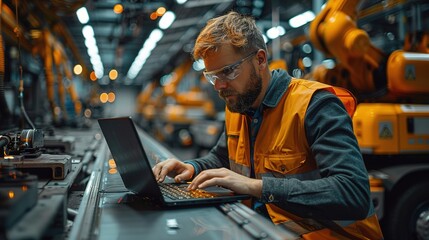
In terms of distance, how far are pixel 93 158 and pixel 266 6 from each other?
10.4 feet

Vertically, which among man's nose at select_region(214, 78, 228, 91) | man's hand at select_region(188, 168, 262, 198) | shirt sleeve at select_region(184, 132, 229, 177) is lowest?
shirt sleeve at select_region(184, 132, 229, 177)

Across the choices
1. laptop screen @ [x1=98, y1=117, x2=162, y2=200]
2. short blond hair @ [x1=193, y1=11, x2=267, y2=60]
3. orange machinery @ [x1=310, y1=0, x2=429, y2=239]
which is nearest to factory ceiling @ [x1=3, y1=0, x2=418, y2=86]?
short blond hair @ [x1=193, y1=11, x2=267, y2=60]

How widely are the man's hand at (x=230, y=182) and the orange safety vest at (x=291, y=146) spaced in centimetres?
23

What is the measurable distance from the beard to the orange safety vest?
0.09 m

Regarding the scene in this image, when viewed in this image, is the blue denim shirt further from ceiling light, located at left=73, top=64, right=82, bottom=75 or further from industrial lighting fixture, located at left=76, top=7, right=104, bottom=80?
ceiling light, located at left=73, top=64, right=82, bottom=75

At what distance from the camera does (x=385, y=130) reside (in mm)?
3330

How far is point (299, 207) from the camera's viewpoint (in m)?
1.61

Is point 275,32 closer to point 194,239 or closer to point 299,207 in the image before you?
point 299,207

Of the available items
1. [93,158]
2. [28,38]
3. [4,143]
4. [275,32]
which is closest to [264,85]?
[4,143]

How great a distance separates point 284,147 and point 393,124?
1.93 metres

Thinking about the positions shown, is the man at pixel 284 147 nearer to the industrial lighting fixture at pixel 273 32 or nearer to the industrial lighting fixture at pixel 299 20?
the industrial lighting fixture at pixel 273 32

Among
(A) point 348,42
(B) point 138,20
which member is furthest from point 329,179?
(B) point 138,20

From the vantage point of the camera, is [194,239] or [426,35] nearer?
[194,239]

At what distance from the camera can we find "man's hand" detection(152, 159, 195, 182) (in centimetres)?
191
